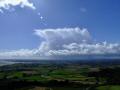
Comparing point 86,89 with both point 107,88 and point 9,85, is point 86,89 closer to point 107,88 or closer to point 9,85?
point 107,88

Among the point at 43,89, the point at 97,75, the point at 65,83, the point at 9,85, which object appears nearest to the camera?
the point at 43,89

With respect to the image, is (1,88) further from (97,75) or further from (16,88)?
(97,75)

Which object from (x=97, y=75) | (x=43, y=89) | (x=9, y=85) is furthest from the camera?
(x=97, y=75)

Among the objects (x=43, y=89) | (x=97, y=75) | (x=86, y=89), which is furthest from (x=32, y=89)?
(x=97, y=75)

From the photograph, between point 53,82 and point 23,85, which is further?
point 53,82

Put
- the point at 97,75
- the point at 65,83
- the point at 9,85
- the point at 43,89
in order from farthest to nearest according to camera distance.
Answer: the point at 97,75 → the point at 65,83 → the point at 9,85 → the point at 43,89

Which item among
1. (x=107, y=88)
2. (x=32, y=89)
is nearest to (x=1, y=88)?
(x=32, y=89)

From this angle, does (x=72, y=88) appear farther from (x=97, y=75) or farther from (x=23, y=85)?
(x=97, y=75)

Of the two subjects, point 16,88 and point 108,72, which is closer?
point 16,88
